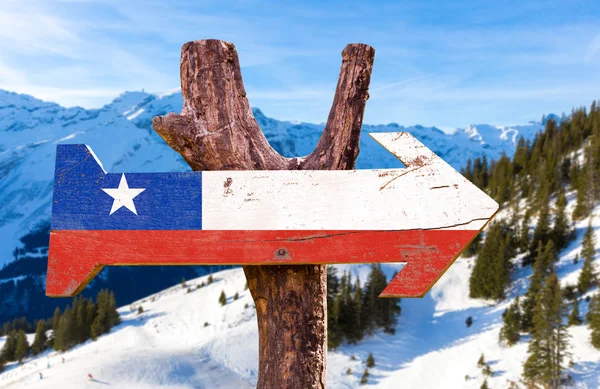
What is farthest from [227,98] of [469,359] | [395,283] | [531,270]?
[531,270]

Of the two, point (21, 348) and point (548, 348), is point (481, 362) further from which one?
point (21, 348)

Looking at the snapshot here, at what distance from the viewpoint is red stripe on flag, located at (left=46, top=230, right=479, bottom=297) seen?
299 centimetres

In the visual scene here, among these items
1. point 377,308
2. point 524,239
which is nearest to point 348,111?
point 377,308

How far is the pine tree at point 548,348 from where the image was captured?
33.0 metres

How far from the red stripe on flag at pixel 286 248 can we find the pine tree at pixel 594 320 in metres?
40.7

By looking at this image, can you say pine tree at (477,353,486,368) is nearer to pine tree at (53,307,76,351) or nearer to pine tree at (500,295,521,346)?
pine tree at (500,295,521,346)

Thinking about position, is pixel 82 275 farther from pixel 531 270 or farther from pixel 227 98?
pixel 531 270

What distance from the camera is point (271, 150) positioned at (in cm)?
375

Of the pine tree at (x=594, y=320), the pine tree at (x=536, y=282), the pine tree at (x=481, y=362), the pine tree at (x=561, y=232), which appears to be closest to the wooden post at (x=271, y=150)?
the pine tree at (x=481, y=362)

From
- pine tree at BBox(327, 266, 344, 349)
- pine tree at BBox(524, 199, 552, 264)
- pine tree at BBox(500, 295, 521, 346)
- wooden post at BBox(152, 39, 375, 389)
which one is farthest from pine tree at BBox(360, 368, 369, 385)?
wooden post at BBox(152, 39, 375, 389)

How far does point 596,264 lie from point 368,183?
53.6 meters

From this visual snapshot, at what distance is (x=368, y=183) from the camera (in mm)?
3076

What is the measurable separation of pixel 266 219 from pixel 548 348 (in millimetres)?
37026

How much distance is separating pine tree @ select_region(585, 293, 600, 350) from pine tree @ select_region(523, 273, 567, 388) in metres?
2.47
